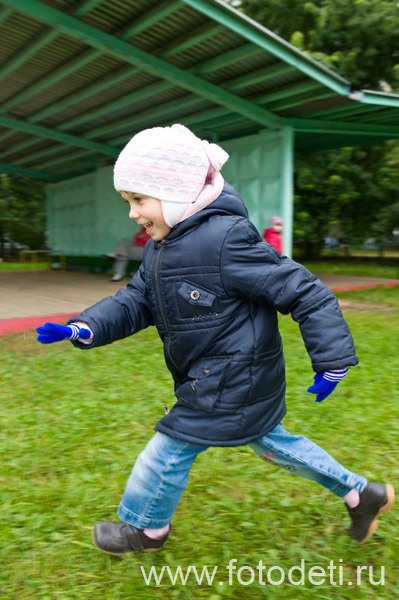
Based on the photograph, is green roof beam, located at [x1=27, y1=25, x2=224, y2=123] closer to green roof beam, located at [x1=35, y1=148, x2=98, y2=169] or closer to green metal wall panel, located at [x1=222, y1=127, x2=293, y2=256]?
green roof beam, located at [x1=35, y1=148, x2=98, y2=169]

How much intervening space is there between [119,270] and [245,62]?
5.31 m

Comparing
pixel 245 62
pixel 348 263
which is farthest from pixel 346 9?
pixel 245 62

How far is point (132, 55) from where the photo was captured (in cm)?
737

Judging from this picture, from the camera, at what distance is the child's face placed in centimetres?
181

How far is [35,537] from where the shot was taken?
2.21 metres

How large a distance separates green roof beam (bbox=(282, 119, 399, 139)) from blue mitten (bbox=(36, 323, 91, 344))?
28.4 ft

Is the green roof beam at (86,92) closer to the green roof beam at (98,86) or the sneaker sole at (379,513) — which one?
the green roof beam at (98,86)

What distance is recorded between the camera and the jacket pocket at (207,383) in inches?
70.6

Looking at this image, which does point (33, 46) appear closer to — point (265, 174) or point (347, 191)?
point (265, 174)

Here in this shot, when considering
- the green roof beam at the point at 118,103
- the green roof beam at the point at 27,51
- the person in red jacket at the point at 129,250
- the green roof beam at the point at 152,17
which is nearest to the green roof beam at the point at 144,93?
the green roof beam at the point at 118,103

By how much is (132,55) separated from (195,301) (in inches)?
265

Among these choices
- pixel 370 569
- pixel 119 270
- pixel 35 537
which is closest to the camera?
pixel 370 569

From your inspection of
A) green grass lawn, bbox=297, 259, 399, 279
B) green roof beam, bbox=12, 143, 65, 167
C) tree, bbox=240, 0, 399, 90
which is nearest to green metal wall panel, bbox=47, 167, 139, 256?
green roof beam, bbox=12, 143, 65, 167

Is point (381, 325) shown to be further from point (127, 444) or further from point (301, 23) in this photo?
point (301, 23)
